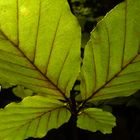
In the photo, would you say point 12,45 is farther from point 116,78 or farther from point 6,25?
point 116,78

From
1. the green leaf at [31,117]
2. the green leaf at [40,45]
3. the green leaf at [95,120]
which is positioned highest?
the green leaf at [40,45]

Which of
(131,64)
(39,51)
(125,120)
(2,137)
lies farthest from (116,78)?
(125,120)

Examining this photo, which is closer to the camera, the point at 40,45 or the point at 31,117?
the point at 40,45

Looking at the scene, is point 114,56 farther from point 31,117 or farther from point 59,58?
point 31,117

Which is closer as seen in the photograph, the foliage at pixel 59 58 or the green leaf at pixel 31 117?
the foliage at pixel 59 58

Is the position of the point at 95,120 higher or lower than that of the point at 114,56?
lower

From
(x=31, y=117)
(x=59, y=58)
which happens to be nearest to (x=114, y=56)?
(x=59, y=58)
